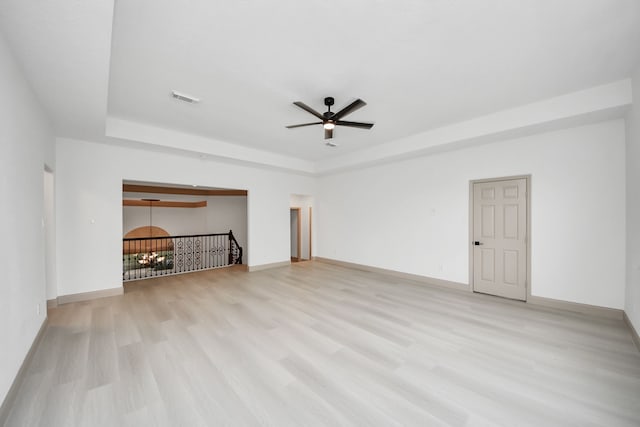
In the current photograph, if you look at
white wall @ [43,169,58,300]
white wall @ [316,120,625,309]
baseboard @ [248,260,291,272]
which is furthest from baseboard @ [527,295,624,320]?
white wall @ [43,169,58,300]

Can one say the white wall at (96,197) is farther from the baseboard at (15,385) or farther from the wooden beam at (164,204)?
the wooden beam at (164,204)

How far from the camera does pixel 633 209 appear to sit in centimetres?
311

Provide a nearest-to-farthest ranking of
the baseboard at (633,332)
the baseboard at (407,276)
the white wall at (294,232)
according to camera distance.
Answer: the baseboard at (633,332)
the baseboard at (407,276)
the white wall at (294,232)

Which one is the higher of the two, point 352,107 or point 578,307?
point 352,107

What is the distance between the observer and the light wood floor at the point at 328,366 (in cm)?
190

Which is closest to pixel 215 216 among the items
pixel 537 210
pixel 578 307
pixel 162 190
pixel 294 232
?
pixel 162 190

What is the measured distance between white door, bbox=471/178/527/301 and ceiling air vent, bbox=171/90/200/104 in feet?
17.2

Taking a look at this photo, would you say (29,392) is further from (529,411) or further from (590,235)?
(590,235)

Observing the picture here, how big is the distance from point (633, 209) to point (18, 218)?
681cm

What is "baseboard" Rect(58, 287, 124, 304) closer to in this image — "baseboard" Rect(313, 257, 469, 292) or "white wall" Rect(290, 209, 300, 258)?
"baseboard" Rect(313, 257, 469, 292)

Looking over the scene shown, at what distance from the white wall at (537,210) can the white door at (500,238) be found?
162mm

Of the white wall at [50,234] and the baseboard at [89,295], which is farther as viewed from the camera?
the baseboard at [89,295]

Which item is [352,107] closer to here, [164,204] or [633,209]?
[633,209]

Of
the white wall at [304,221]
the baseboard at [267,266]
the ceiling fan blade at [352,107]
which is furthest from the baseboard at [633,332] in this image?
the white wall at [304,221]
